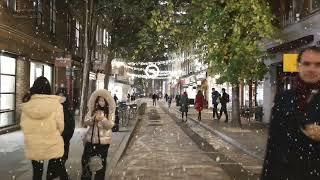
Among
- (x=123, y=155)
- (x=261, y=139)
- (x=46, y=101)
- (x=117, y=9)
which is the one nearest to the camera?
(x=46, y=101)

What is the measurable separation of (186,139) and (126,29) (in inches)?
612

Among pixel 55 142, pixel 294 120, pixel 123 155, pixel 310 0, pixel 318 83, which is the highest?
pixel 310 0

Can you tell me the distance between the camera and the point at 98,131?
26.8 ft

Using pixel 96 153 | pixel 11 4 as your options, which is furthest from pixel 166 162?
pixel 11 4

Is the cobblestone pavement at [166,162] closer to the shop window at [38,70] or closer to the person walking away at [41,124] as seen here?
the person walking away at [41,124]

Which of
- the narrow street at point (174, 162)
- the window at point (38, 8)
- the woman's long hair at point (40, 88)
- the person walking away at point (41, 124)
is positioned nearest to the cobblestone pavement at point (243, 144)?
the narrow street at point (174, 162)

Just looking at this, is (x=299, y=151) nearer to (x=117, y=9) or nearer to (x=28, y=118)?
(x=28, y=118)

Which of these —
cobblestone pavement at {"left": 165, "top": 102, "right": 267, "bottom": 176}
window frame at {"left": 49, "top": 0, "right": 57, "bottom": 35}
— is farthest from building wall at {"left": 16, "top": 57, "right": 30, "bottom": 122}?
cobblestone pavement at {"left": 165, "top": 102, "right": 267, "bottom": 176}

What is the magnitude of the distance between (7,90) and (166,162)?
10243 millimetres

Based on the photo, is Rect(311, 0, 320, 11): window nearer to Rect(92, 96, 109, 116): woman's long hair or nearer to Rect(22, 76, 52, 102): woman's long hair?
Rect(92, 96, 109, 116): woman's long hair

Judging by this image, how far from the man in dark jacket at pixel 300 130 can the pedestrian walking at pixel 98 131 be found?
16.1 feet

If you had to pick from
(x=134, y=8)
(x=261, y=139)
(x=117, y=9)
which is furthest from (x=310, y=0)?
(x=117, y=9)

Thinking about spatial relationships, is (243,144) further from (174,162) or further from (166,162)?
(166,162)

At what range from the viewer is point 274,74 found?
26.4 meters
